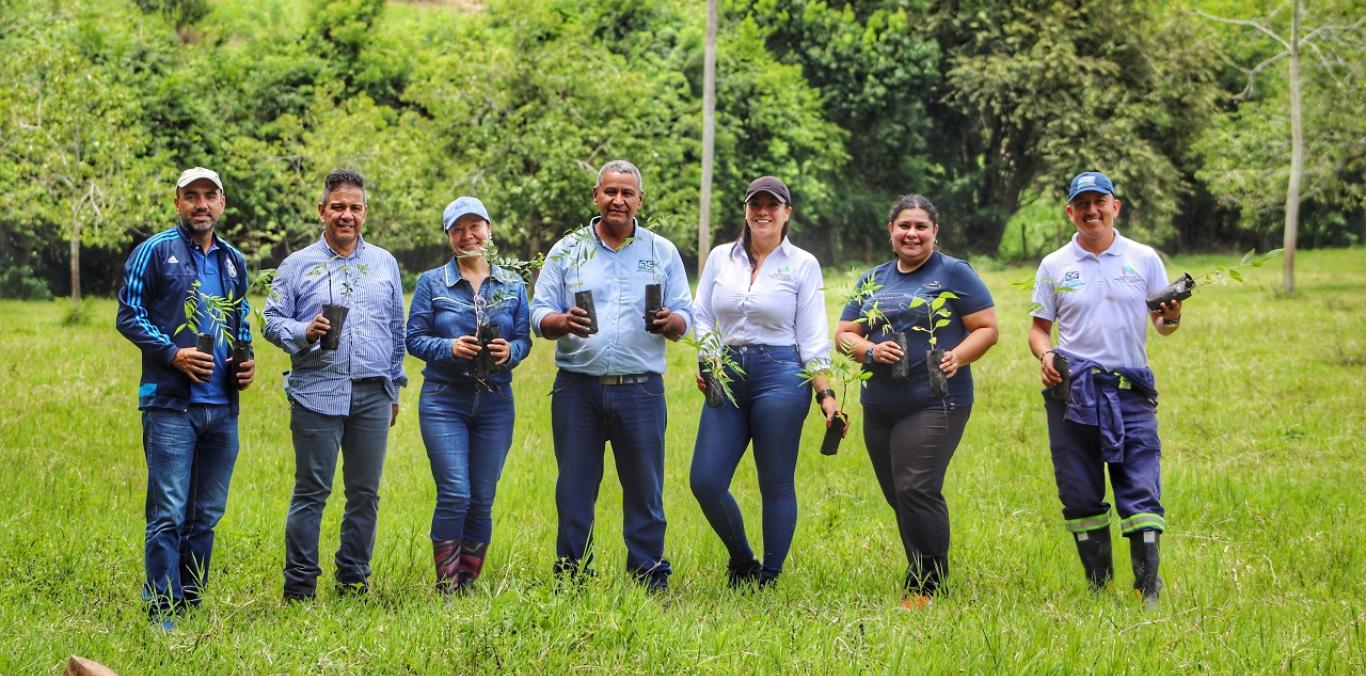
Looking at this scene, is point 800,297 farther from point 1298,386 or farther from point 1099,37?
point 1099,37

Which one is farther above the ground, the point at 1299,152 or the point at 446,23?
the point at 446,23

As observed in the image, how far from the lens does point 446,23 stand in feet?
142

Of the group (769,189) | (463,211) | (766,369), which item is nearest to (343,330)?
(463,211)

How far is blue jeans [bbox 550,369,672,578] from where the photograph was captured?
6301mm

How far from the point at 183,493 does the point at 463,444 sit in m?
1.31

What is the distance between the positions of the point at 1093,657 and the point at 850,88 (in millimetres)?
40426

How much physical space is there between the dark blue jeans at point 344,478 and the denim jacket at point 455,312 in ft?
1.01

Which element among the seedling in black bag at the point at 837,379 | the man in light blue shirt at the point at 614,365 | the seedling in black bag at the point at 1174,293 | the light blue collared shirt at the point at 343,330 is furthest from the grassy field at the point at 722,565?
the seedling in black bag at the point at 1174,293

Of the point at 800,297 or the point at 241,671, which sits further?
the point at 800,297

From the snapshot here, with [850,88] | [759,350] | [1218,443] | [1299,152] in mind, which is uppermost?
[850,88]

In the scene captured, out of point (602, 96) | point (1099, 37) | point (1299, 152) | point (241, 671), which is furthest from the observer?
point (1099, 37)

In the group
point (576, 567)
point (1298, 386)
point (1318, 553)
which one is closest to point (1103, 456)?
point (1318, 553)

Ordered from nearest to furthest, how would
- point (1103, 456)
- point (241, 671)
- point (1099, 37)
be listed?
point (241, 671) < point (1103, 456) < point (1099, 37)

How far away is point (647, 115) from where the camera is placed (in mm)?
36719
